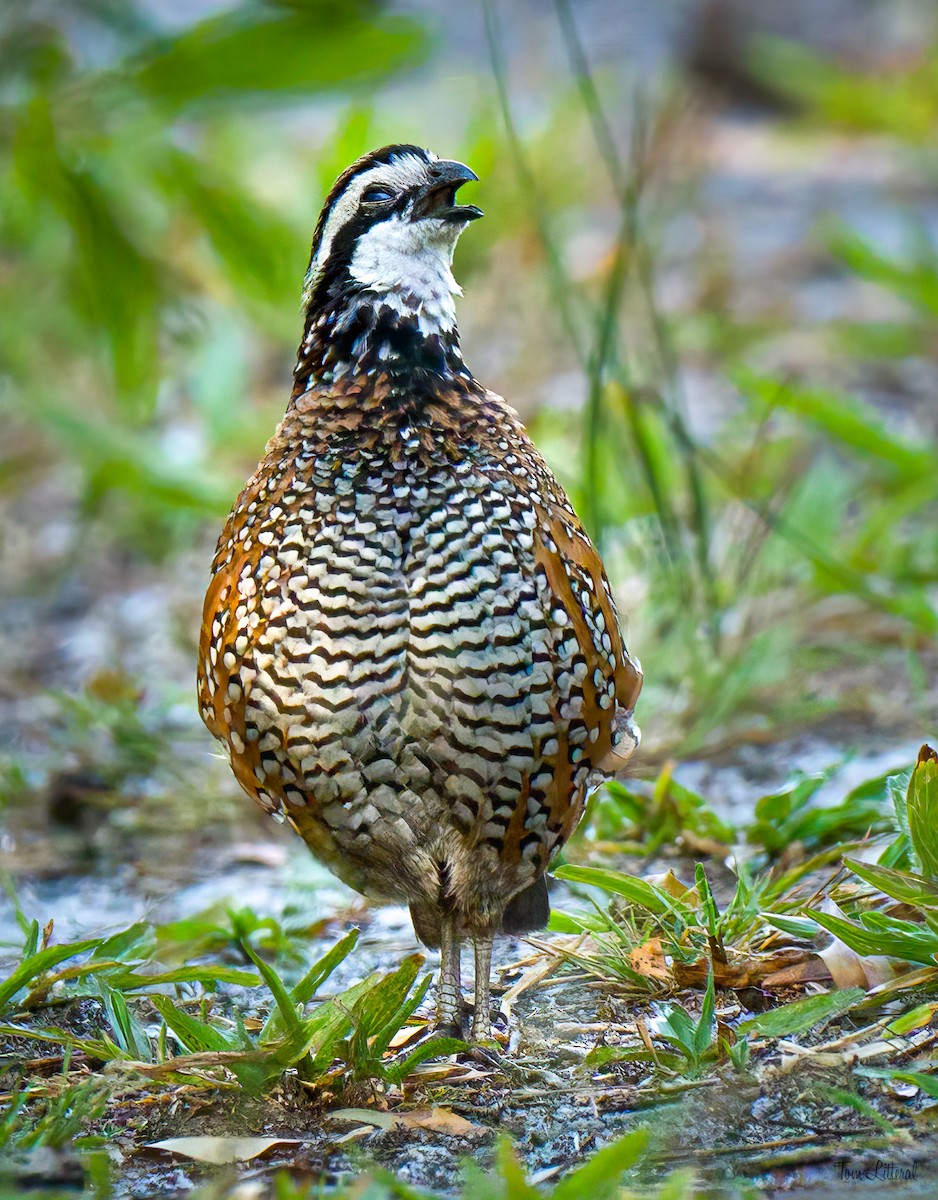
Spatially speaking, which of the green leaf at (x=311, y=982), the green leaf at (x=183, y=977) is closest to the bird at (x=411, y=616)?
the green leaf at (x=311, y=982)

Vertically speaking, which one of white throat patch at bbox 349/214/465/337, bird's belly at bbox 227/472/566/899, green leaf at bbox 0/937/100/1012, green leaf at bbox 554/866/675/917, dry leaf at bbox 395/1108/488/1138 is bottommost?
dry leaf at bbox 395/1108/488/1138

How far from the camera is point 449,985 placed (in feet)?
11.1

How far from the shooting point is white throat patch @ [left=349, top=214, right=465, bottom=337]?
3.26m

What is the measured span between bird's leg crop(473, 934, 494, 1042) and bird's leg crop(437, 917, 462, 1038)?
4cm

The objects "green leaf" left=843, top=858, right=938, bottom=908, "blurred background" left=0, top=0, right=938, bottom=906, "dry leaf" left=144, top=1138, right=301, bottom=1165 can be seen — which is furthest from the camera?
"blurred background" left=0, top=0, right=938, bottom=906

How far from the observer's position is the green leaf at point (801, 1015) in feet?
9.79

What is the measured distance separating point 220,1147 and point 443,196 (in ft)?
6.14

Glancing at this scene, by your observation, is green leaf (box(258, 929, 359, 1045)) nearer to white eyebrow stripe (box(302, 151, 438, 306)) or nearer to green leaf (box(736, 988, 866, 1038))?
green leaf (box(736, 988, 866, 1038))

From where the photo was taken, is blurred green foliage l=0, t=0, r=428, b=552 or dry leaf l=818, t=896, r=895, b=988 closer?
dry leaf l=818, t=896, r=895, b=988

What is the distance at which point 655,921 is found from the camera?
346 centimetres

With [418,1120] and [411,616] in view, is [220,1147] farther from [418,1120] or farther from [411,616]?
[411,616]

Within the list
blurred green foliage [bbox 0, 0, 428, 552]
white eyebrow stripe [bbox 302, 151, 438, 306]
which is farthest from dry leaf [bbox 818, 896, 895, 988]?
blurred green foliage [bbox 0, 0, 428, 552]

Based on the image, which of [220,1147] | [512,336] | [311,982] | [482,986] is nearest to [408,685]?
[311,982]

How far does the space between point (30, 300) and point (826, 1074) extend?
6078 mm
